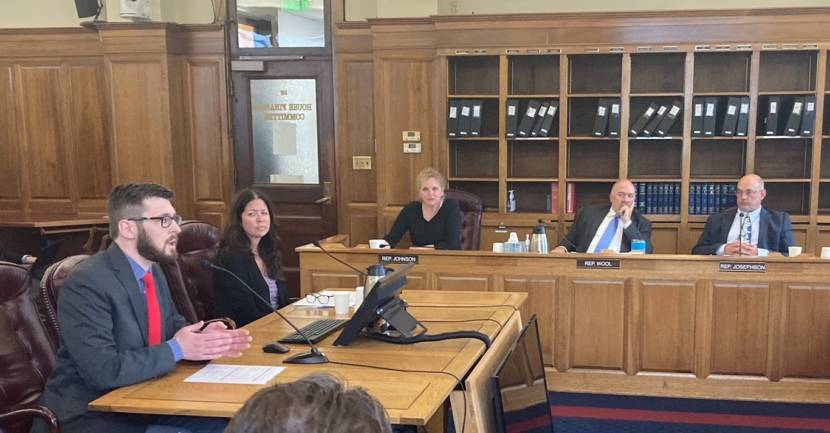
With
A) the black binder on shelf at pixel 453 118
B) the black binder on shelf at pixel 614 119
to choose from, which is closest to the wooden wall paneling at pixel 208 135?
the black binder on shelf at pixel 453 118

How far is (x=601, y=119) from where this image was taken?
604cm

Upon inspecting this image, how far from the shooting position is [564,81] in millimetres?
6000

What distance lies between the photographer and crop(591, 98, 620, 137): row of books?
600 cm

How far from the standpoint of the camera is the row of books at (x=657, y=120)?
5980 mm

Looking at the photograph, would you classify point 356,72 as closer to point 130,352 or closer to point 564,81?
point 564,81

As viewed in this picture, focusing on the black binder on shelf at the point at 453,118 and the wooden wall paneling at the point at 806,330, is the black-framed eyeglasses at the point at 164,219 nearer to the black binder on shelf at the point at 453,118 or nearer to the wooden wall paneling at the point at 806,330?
the wooden wall paneling at the point at 806,330

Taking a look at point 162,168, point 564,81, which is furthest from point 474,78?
point 162,168

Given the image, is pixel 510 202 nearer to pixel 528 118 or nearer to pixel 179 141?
pixel 528 118

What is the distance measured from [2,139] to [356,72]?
11.6 feet

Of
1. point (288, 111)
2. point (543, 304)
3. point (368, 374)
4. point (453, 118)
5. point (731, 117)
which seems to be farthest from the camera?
point (288, 111)

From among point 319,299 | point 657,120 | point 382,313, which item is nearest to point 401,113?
point 657,120

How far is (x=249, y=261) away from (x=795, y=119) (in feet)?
14.8

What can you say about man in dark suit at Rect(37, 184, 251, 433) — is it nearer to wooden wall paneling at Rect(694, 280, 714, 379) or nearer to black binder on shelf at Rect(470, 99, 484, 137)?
wooden wall paneling at Rect(694, 280, 714, 379)

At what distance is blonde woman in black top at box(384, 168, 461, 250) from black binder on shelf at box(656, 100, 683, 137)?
6.70ft
